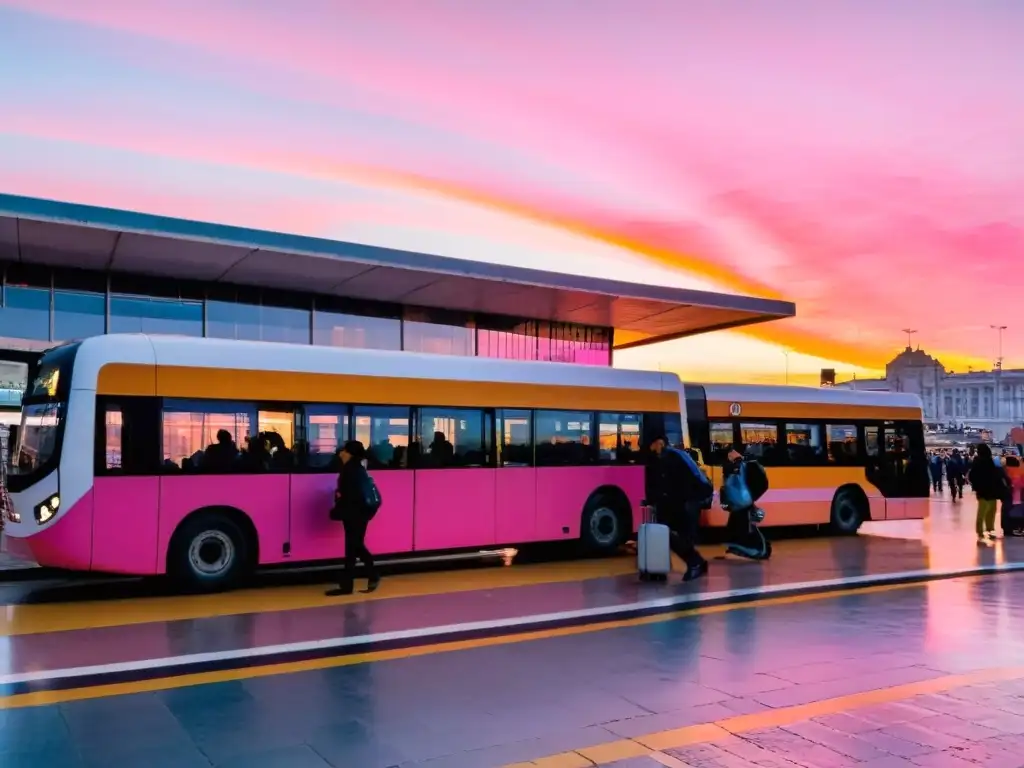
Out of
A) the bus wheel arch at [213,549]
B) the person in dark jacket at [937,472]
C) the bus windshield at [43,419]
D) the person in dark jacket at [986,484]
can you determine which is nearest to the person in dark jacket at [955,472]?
the person in dark jacket at [937,472]

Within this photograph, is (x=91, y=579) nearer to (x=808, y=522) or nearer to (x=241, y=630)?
(x=241, y=630)

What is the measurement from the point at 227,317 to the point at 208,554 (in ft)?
43.9

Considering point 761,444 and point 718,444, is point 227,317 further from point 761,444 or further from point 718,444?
point 761,444

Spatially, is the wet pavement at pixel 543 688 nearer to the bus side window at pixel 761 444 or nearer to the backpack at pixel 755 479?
the backpack at pixel 755 479

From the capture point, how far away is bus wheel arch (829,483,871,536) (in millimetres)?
17734

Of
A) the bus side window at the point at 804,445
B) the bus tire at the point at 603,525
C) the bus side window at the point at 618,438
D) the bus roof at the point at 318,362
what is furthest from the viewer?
the bus side window at the point at 804,445

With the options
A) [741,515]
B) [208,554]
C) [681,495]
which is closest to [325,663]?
[208,554]

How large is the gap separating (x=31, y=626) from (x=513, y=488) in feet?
21.8

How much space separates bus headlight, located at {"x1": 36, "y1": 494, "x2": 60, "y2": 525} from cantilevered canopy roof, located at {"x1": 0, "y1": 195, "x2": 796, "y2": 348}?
834 cm

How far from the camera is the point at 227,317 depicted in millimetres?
22797

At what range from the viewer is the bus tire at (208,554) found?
1032 centimetres

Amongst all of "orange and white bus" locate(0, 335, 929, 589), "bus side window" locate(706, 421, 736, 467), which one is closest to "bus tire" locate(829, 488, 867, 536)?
"bus side window" locate(706, 421, 736, 467)

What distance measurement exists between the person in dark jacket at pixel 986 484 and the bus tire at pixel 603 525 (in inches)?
285

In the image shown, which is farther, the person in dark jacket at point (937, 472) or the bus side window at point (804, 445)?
the person in dark jacket at point (937, 472)
